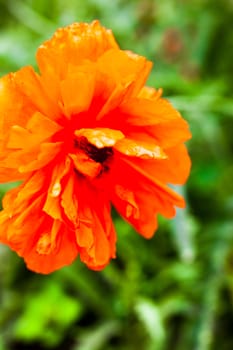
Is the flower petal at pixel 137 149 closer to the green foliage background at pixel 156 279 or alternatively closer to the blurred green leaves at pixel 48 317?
the green foliage background at pixel 156 279

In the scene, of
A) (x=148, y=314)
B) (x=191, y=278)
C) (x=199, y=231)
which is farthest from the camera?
(x=199, y=231)

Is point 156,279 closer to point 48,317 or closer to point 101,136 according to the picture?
point 48,317

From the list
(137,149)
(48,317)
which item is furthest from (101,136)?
(48,317)

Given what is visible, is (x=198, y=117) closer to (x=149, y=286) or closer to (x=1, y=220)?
(x=149, y=286)

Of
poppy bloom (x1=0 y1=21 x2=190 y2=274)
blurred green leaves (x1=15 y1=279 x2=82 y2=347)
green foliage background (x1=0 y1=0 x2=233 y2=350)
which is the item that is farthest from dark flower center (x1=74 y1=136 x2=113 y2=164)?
blurred green leaves (x1=15 y1=279 x2=82 y2=347)

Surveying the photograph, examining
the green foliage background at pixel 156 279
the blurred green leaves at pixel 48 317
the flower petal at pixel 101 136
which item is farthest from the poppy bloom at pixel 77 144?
the blurred green leaves at pixel 48 317

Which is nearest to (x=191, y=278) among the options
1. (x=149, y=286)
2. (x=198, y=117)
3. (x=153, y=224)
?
(x=149, y=286)

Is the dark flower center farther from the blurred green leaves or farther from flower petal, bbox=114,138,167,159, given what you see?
the blurred green leaves
